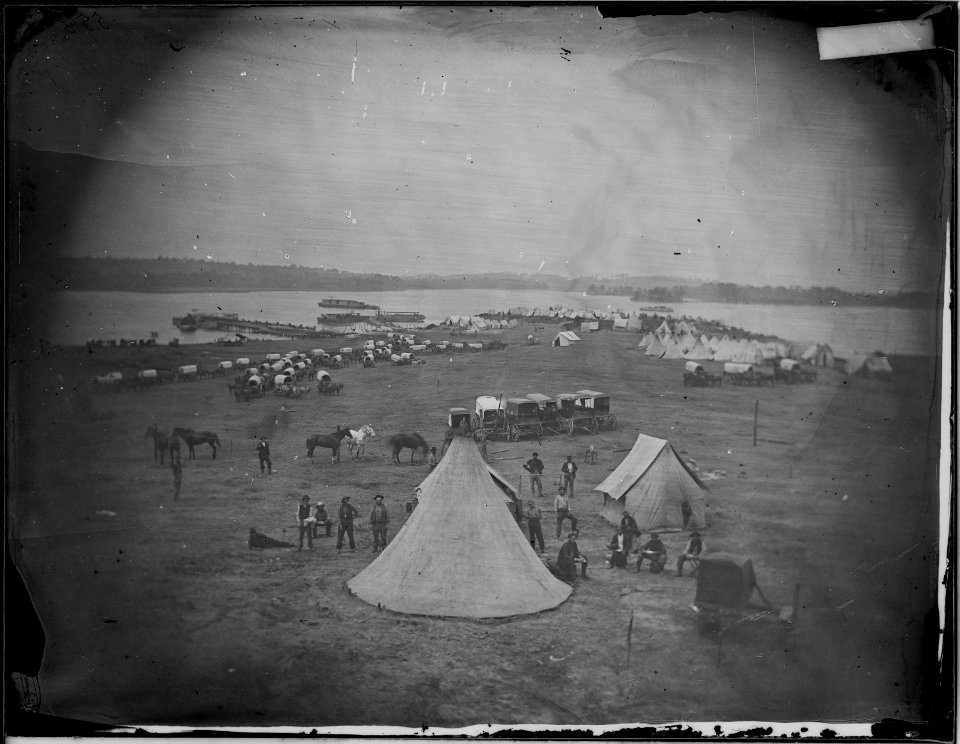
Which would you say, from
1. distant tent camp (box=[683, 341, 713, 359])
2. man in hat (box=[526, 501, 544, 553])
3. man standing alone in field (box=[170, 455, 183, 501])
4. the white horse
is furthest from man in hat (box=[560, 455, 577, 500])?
man standing alone in field (box=[170, 455, 183, 501])

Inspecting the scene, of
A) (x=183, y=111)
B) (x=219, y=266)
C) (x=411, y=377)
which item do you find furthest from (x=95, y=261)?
(x=411, y=377)

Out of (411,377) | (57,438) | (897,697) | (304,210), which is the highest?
(304,210)

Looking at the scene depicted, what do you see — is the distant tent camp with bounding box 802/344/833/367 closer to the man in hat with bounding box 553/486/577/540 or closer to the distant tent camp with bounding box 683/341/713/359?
the distant tent camp with bounding box 683/341/713/359

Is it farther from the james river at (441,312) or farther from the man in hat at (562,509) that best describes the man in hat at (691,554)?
the james river at (441,312)

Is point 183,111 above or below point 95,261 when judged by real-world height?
above

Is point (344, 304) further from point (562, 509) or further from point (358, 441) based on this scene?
point (562, 509)

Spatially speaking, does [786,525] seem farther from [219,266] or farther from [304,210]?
[219,266]
